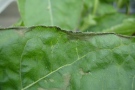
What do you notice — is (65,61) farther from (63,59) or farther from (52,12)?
(52,12)

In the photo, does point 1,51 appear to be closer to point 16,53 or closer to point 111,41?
point 16,53

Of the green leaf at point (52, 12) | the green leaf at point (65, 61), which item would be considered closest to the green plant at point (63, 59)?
the green leaf at point (65, 61)

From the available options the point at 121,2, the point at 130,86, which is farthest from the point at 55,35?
the point at 121,2

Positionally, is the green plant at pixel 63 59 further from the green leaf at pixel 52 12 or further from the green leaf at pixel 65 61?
Result: the green leaf at pixel 52 12

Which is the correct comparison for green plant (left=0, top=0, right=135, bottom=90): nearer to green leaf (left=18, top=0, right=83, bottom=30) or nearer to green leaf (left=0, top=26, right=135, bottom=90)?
green leaf (left=0, top=26, right=135, bottom=90)

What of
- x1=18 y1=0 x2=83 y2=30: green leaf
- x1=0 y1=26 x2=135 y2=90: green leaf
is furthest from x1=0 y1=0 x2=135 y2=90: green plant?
x1=18 y1=0 x2=83 y2=30: green leaf

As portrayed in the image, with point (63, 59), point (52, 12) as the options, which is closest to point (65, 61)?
point (63, 59)
